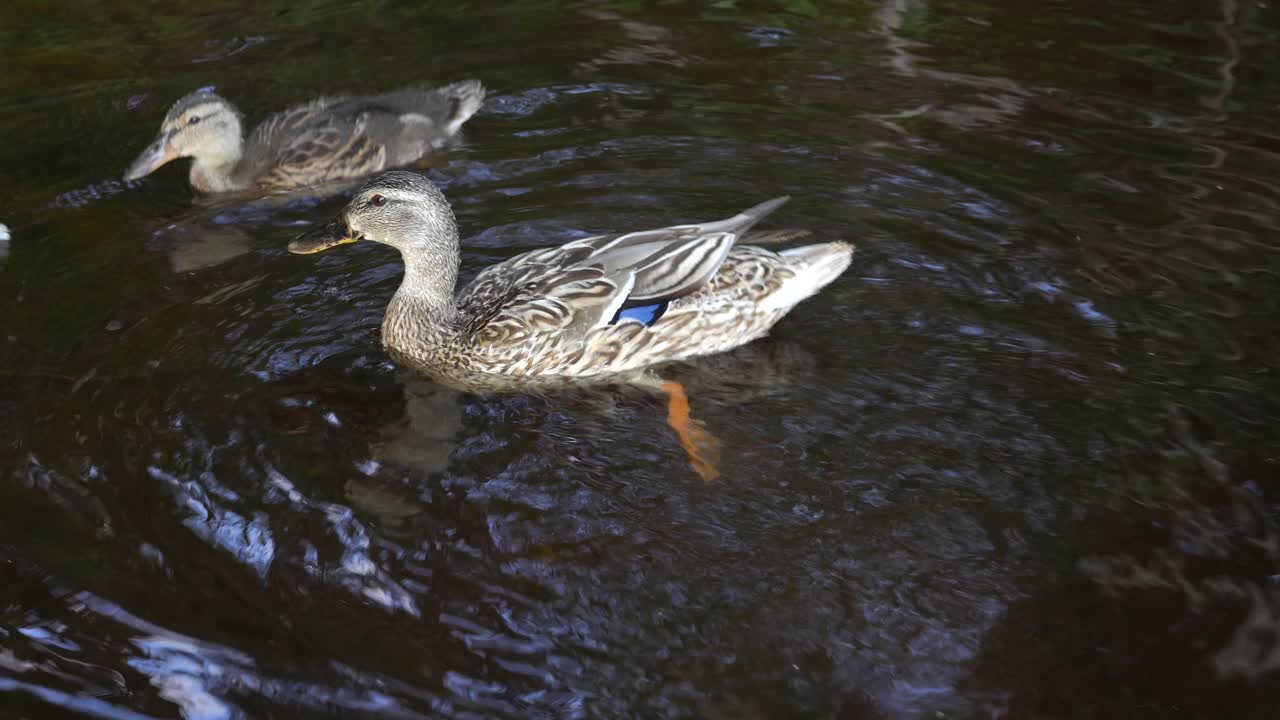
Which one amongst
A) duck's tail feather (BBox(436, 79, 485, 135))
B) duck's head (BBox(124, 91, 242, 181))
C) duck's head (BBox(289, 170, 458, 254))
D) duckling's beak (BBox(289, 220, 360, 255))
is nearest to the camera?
duck's head (BBox(289, 170, 458, 254))

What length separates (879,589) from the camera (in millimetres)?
3980

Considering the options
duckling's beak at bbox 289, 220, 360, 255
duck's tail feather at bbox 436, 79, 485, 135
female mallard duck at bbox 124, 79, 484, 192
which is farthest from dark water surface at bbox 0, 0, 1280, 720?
duckling's beak at bbox 289, 220, 360, 255

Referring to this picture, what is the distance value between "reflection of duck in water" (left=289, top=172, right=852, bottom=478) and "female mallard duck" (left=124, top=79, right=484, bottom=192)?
75.2 inches

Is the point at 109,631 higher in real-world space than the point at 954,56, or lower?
lower

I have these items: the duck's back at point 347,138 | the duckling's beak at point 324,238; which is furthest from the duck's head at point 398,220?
the duck's back at point 347,138

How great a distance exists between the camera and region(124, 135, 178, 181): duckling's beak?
724cm

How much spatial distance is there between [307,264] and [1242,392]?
14.6ft

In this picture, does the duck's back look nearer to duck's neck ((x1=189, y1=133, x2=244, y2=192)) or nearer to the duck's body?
duck's neck ((x1=189, y1=133, x2=244, y2=192))

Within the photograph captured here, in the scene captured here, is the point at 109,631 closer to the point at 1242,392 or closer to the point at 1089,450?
the point at 1089,450

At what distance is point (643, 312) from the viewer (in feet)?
17.6

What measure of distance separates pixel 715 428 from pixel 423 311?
1.49 meters

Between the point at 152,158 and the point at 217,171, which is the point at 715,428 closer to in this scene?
the point at 217,171

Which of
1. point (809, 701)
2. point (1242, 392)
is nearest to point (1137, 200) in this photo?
point (1242, 392)

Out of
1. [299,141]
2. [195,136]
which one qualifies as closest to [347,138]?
[299,141]
